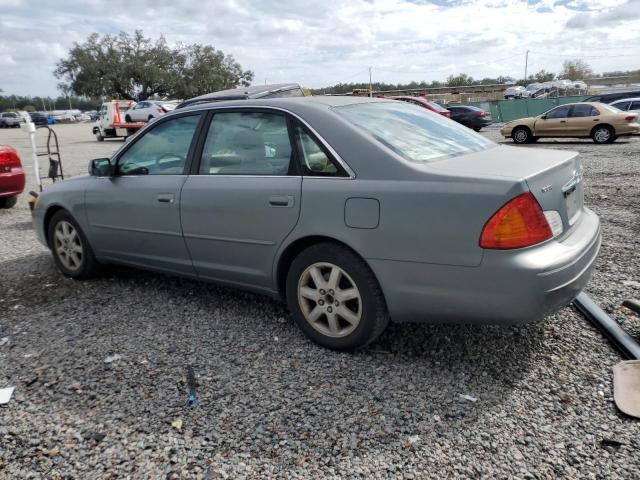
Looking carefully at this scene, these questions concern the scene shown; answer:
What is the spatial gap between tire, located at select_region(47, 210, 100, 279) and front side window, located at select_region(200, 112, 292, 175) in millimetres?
1708

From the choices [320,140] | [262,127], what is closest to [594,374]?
[320,140]

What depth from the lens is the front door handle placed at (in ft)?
13.1

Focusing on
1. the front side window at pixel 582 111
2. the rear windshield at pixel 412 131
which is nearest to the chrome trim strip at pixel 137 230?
the rear windshield at pixel 412 131

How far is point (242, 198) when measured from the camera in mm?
3570

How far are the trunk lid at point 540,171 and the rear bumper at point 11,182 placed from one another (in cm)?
831

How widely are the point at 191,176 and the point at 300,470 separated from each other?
7.72ft

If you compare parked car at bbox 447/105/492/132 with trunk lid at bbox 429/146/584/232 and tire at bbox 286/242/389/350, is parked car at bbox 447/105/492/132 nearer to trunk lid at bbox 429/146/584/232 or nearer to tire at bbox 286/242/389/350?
trunk lid at bbox 429/146/584/232

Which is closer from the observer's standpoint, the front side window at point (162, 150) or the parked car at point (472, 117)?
the front side window at point (162, 150)

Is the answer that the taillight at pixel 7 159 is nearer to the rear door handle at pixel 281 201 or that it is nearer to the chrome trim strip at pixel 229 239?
the chrome trim strip at pixel 229 239

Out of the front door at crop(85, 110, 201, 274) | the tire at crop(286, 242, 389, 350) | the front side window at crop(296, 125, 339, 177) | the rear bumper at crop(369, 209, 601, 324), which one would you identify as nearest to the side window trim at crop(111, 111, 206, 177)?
the front door at crop(85, 110, 201, 274)

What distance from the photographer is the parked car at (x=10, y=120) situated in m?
56.4

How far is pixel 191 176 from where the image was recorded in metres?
3.93

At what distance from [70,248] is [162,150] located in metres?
1.54

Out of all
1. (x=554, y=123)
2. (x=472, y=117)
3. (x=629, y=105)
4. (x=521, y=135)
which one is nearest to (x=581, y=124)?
(x=554, y=123)
